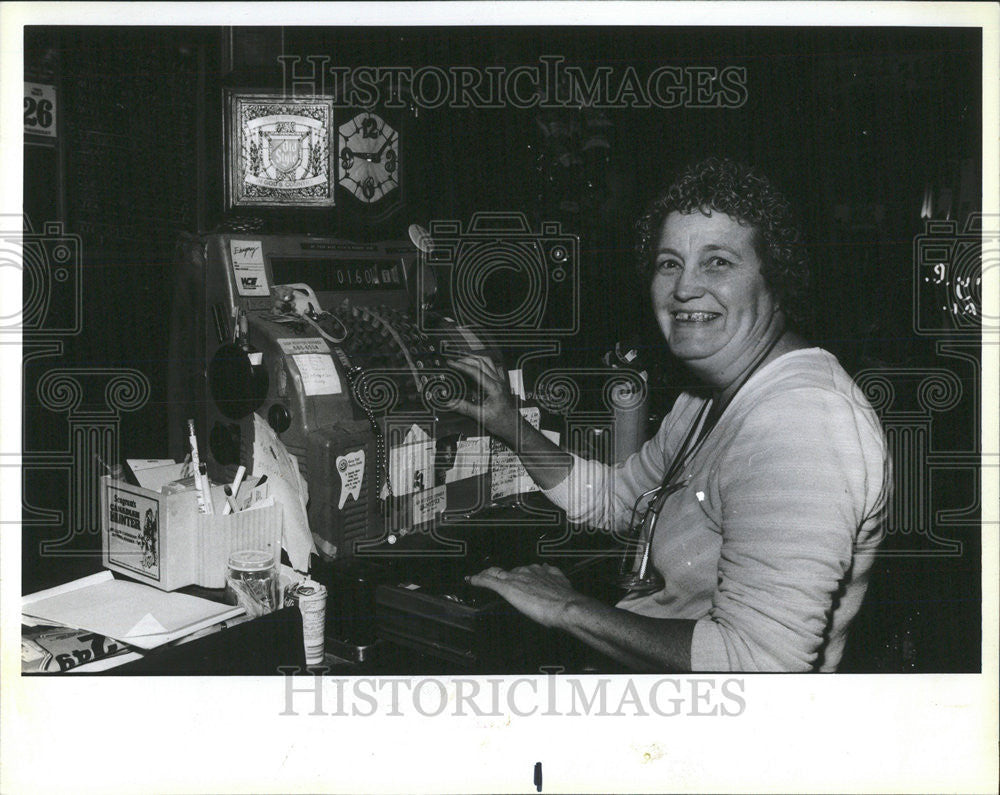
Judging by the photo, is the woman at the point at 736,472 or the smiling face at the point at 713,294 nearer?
the woman at the point at 736,472

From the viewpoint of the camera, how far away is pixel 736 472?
2430 mm

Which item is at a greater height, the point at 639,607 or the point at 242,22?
the point at 242,22

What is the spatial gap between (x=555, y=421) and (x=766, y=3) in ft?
4.14

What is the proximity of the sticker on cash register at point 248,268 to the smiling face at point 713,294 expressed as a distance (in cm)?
→ 106

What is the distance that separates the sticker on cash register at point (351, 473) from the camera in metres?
2.43

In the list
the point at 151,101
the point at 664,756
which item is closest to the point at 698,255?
the point at 664,756

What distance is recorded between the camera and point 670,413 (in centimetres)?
266

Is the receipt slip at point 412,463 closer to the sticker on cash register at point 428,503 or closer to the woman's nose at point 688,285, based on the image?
the sticker on cash register at point 428,503

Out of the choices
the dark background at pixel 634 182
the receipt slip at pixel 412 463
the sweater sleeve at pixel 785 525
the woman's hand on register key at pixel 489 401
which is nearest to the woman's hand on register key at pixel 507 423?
the woman's hand on register key at pixel 489 401

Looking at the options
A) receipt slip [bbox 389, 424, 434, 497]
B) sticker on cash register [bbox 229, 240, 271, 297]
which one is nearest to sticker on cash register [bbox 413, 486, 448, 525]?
receipt slip [bbox 389, 424, 434, 497]

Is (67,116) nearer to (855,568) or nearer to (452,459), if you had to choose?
(452,459)

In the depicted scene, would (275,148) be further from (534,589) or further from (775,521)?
(775,521)

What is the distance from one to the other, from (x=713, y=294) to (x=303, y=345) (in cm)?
107

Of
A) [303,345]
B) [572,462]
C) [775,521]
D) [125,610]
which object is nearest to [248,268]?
[303,345]
